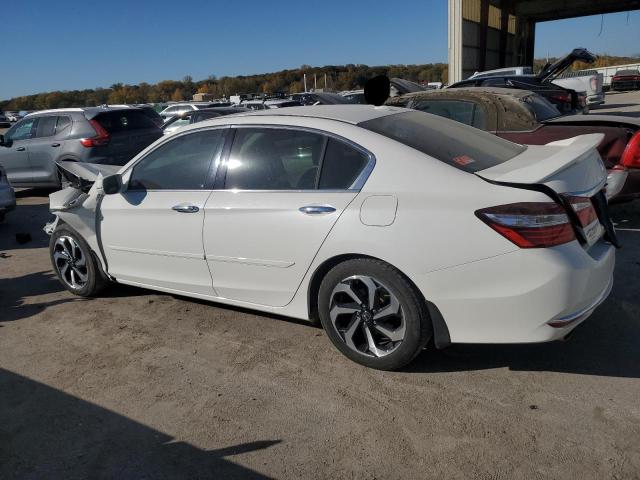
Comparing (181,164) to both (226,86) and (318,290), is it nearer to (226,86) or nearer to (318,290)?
(318,290)

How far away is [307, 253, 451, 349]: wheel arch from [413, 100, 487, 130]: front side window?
392cm

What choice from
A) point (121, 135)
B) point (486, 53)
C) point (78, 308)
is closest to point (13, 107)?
point (486, 53)

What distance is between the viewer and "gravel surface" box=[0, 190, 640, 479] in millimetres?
2604

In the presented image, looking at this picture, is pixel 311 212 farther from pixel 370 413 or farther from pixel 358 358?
pixel 370 413

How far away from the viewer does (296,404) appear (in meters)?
3.11

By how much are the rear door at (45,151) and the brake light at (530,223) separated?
9.40 metres

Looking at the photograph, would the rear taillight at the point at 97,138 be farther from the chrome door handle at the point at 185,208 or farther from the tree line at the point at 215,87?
the tree line at the point at 215,87

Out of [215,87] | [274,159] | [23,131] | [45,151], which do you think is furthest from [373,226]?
[215,87]

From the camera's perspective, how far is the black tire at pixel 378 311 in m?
3.09

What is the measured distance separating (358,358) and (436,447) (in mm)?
848

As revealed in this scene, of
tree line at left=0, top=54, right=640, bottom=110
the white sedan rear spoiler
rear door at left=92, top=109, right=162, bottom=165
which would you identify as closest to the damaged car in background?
the white sedan rear spoiler

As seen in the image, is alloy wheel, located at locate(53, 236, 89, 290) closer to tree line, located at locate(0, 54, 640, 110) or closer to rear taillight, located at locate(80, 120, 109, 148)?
rear taillight, located at locate(80, 120, 109, 148)

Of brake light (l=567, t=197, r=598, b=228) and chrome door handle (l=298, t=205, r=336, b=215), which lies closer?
brake light (l=567, t=197, r=598, b=228)

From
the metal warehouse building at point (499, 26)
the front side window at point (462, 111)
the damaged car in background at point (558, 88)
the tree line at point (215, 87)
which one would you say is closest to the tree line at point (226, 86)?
the tree line at point (215, 87)
